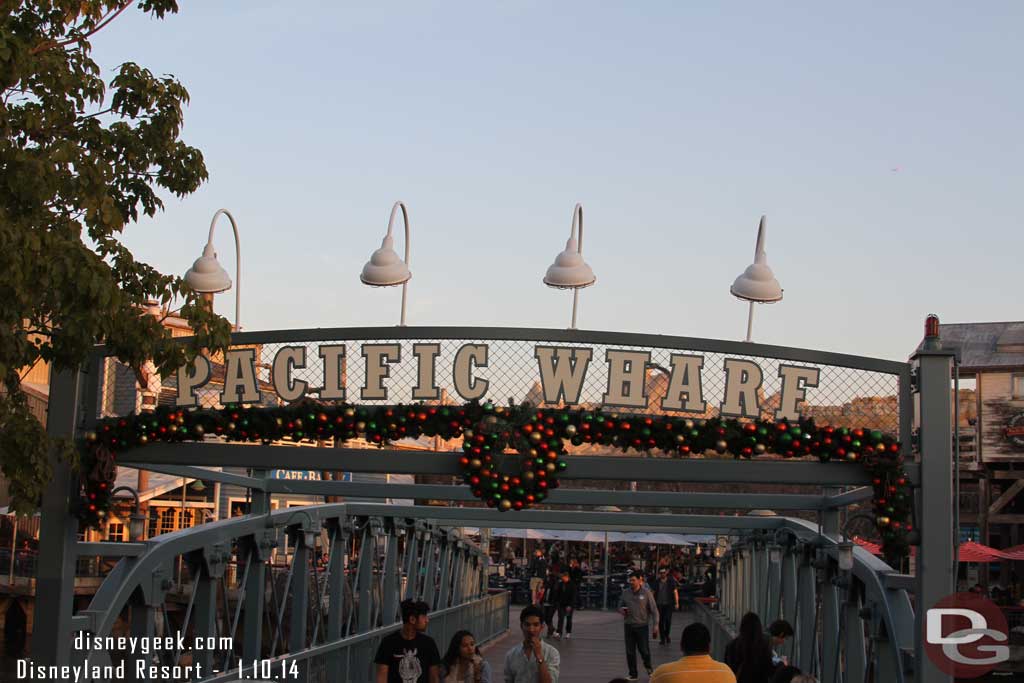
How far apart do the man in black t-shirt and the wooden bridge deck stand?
6.21m

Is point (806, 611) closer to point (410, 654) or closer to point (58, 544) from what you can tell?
point (410, 654)

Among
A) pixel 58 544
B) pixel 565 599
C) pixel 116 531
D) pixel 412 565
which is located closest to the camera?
pixel 58 544

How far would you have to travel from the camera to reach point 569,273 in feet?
42.9

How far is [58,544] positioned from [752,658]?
21.0 ft

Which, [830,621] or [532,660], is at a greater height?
[532,660]

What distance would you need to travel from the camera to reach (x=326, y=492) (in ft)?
54.6

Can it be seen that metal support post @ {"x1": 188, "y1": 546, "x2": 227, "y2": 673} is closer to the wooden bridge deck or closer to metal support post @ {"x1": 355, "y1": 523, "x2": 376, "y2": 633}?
the wooden bridge deck

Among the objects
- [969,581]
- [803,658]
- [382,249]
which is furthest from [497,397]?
[969,581]

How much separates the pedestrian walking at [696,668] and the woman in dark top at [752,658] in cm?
224

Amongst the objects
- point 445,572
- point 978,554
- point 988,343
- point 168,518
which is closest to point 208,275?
point 445,572

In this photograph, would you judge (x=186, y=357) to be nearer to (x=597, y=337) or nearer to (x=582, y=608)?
(x=597, y=337)

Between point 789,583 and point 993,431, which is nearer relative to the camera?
point 789,583

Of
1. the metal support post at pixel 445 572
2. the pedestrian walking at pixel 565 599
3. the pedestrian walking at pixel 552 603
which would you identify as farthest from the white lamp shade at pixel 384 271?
the pedestrian walking at pixel 565 599

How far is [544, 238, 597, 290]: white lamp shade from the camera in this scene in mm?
13008
